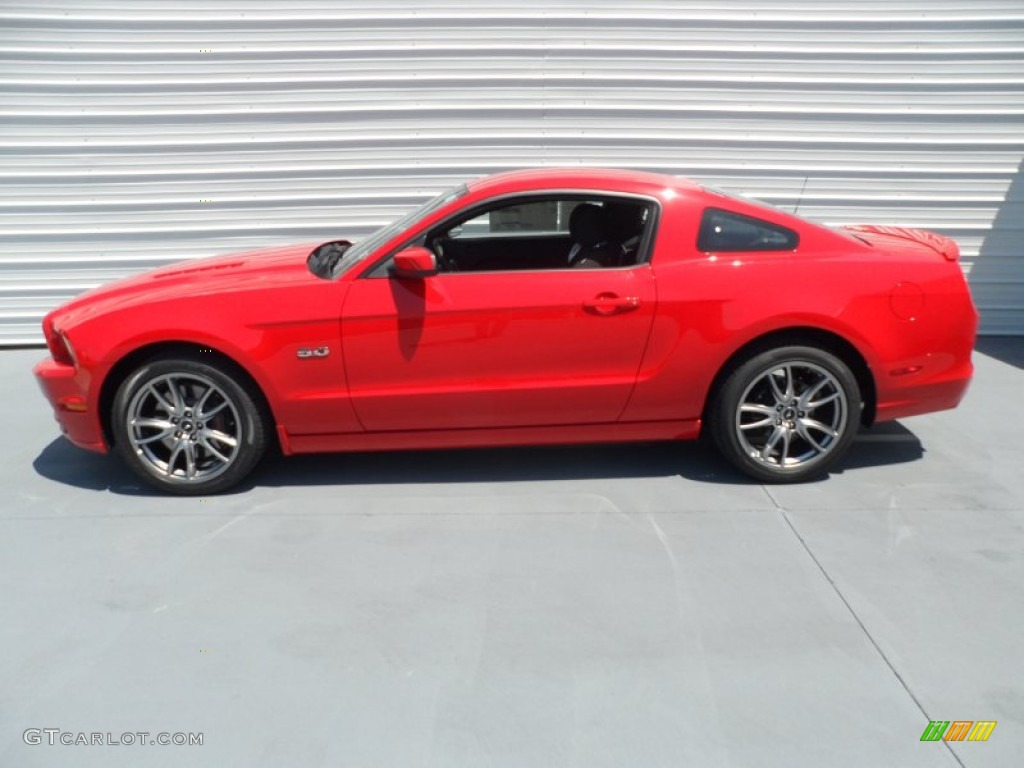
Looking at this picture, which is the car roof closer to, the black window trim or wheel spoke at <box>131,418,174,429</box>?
the black window trim

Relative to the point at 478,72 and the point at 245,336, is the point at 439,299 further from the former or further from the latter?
the point at 478,72

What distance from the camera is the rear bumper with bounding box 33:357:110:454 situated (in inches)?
170

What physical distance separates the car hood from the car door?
0.45 m

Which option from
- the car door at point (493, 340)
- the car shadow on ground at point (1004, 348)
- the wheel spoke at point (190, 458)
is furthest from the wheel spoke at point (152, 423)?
the car shadow on ground at point (1004, 348)

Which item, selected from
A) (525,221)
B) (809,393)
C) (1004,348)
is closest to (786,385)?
(809,393)

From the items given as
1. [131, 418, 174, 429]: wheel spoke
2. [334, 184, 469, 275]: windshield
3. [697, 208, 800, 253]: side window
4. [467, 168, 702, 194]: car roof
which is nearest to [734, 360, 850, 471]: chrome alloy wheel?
[697, 208, 800, 253]: side window

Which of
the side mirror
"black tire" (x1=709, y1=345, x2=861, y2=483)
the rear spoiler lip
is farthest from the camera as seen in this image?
the rear spoiler lip

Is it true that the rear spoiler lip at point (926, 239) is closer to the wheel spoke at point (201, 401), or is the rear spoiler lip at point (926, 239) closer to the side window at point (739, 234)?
the side window at point (739, 234)

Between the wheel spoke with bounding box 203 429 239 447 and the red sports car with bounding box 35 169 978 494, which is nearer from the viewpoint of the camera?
the red sports car with bounding box 35 169 978 494

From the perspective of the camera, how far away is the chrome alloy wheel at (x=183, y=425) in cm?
432

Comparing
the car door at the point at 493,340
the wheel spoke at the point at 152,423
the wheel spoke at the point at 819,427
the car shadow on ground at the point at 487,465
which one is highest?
the car door at the point at 493,340

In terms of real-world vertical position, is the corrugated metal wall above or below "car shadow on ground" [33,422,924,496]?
above

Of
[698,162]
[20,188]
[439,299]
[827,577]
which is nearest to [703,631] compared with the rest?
[827,577]

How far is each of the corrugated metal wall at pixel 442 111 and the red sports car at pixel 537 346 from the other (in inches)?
110
